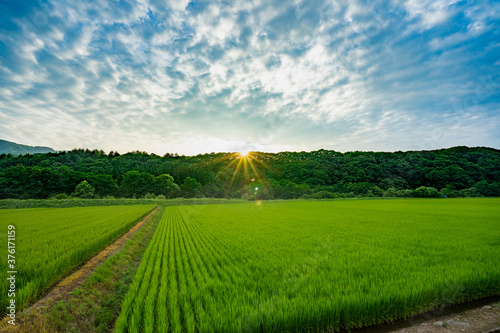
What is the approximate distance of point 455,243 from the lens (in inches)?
285

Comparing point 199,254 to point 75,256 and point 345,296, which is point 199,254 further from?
point 345,296

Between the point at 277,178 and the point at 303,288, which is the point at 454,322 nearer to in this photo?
the point at 303,288

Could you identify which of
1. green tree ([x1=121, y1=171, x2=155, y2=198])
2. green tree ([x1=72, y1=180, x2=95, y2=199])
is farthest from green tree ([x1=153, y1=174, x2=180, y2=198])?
green tree ([x1=72, y1=180, x2=95, y2=199])

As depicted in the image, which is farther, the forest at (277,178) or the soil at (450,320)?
the forest at (277,178)

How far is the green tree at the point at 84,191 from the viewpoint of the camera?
57.2m

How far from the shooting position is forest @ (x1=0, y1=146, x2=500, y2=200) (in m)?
58.2

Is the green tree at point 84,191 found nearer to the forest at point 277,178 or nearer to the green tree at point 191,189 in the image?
the forest at point 277,178

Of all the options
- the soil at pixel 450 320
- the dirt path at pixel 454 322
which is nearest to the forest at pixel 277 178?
the soil at pixel 450 320

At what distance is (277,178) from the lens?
8288 cm

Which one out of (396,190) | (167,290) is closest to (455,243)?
(167,290)

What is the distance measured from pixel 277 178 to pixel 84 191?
6223cm

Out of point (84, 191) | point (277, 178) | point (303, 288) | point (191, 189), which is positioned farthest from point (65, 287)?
point (277, 178)

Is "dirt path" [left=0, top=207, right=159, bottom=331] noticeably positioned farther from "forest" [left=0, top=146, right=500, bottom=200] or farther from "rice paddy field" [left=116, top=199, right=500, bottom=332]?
"forest" [left=0, top=146, right=500, bottom=200]

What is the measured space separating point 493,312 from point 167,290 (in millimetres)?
5861
